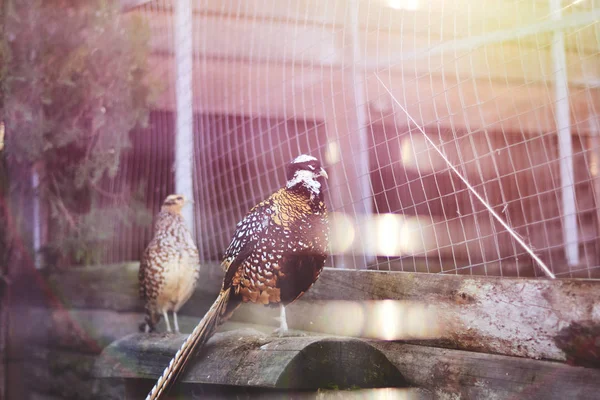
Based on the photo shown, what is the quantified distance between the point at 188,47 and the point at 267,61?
20.7 inches

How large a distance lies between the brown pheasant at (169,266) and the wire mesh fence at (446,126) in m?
0.48

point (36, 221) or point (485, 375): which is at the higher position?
point (36, 221)

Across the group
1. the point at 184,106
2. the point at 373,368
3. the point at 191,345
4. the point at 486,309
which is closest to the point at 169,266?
the point at 191,345

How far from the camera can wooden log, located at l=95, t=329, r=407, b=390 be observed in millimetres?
1411

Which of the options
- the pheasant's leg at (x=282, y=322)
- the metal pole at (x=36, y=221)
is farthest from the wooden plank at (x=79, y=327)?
the pheasant's leg at (x=282, y=322)

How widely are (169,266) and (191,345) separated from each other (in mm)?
442

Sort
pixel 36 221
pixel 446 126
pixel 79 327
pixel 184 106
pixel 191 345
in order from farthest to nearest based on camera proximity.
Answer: pixel 36 221 < pixel 79 327 < pixel 184 106 < pixel 191 345 < pixel 446 126

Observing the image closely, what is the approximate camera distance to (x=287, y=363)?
1442mm

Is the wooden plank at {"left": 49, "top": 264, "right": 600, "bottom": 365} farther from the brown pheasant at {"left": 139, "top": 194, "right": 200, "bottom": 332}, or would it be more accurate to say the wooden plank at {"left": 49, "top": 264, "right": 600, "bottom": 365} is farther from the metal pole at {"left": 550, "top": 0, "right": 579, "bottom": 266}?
the brown pheasant at {"left": 139, "top": 194, "right": 200, "bottom": 332}

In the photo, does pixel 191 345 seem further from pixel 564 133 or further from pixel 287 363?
pixel 564 133

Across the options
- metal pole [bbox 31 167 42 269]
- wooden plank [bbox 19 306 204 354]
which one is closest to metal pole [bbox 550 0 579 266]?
wooden plank [bbox 19 306 204 354]

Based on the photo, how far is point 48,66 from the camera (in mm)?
2672

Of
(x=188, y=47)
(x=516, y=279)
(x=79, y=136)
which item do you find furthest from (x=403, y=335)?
(x=79, y=136)

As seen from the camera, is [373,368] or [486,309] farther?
[373,368]
